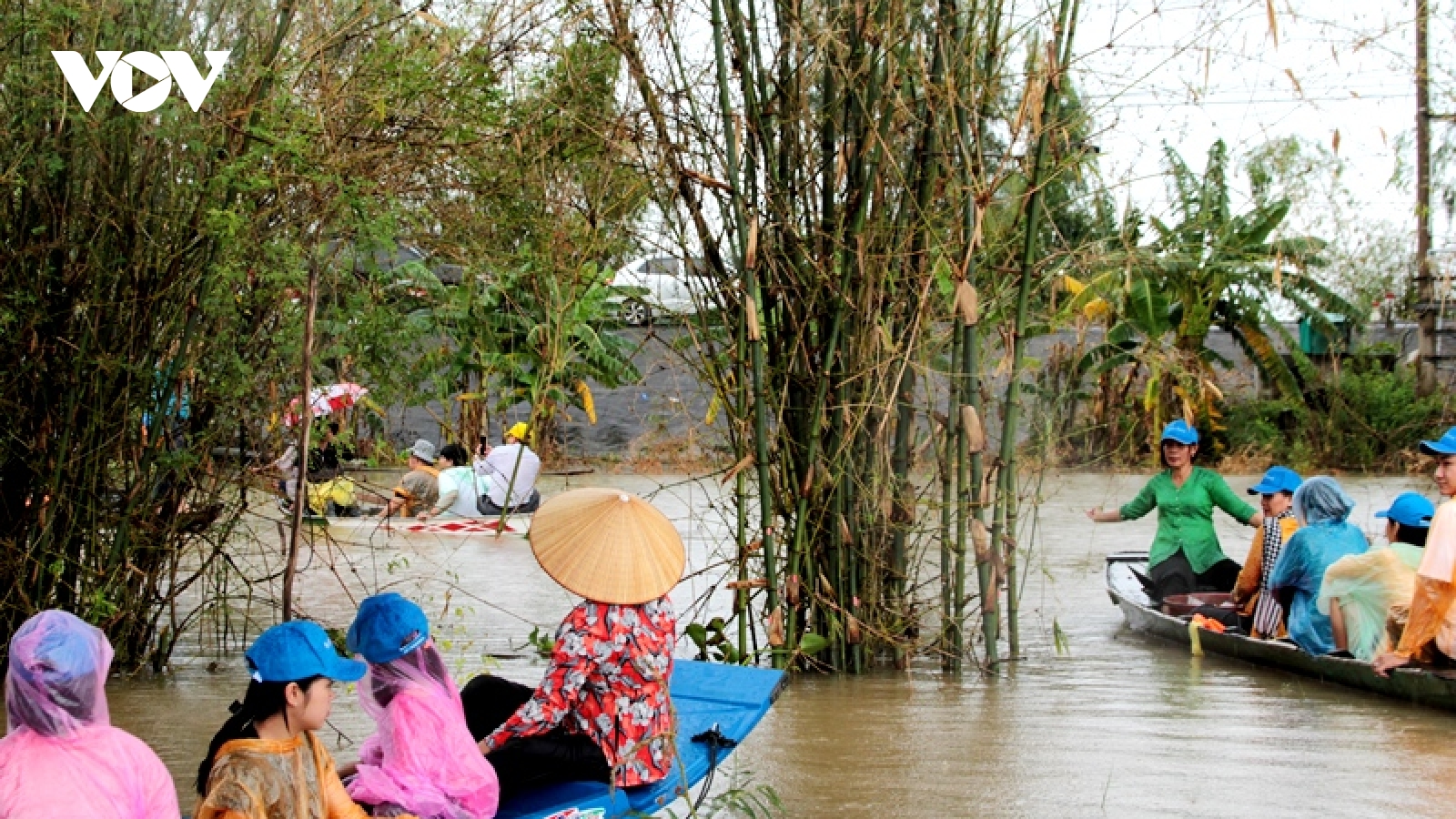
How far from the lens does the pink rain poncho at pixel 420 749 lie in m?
3.77

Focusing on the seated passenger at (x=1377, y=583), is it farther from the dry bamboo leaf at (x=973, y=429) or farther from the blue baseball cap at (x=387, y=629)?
the blue baseball cap at (x=387, y=629)

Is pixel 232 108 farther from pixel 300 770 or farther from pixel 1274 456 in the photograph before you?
pixel 1274 456

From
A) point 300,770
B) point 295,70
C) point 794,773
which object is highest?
point 295,70

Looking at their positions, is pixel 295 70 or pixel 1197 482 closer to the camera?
pixel 295 70

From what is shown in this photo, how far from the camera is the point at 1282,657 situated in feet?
24.8

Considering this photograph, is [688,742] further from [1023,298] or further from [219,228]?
[1023,298]

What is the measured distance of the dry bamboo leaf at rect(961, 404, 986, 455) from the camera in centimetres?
666

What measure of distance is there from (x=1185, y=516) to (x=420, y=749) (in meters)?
5.90

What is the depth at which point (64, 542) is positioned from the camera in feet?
20.2

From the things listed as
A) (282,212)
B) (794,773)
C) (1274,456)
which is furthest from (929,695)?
(1274,456)

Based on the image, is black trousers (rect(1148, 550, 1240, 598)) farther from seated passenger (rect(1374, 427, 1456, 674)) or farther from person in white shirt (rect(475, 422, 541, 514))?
person in white shirt (rect(475, 422, 541, 514))

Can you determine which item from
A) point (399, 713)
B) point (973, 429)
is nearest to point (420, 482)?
point (973, 429)

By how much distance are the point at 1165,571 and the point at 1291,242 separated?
31.0ft

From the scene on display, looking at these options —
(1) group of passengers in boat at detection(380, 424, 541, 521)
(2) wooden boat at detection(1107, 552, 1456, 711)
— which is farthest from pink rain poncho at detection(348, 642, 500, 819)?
(1) group of passengers in boat at detection(380, 424, 541, 521)
